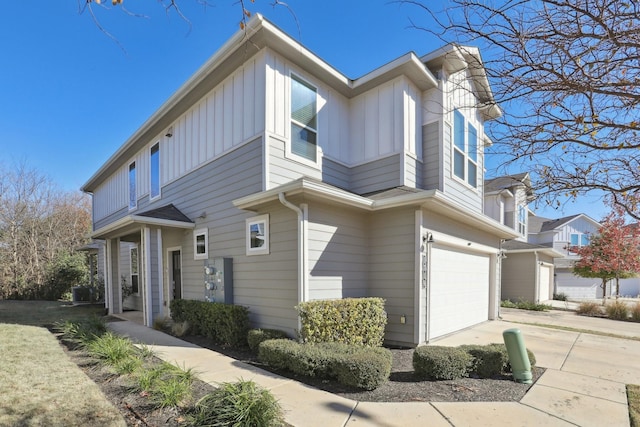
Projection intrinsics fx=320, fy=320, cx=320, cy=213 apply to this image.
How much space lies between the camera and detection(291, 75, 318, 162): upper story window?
24.1 ft

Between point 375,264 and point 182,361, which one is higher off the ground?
point 375,264

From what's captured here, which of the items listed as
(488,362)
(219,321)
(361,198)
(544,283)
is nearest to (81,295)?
(219,321)

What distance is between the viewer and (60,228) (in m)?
19.0

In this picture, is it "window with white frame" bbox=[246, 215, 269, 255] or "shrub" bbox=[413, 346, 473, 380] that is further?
"window with white frame" bbox=[246, 215, 269, 255]

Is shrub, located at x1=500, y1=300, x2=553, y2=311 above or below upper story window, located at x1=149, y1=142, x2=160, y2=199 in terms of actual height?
below

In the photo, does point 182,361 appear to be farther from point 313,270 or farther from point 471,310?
point 471,310

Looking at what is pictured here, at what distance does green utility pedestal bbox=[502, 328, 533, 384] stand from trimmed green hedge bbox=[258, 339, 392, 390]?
167 cm

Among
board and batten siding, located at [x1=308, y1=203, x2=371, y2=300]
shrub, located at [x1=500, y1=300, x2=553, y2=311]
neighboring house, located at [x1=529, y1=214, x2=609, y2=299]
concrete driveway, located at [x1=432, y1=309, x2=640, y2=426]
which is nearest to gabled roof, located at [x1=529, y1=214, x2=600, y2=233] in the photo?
neighboring house, located at [x1=529, y1=214, x2=609, y2=299]

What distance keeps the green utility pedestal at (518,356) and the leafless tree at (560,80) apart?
1916 millimetres

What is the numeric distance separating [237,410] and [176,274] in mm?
8078

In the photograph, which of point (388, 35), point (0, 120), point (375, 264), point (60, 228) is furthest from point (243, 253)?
point (60, 228)

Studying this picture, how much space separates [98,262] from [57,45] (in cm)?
1662

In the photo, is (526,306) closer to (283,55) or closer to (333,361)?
(333,361)

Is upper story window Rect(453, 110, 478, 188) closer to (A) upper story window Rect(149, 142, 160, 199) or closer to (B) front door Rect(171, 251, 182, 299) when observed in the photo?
(B) front door Rect(171, 251, 182, 299)
